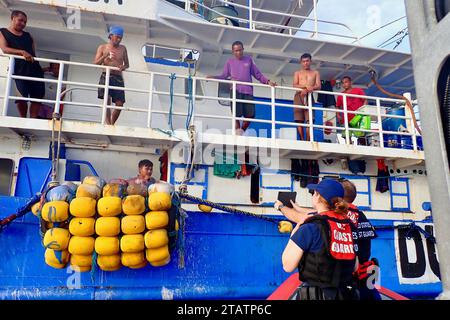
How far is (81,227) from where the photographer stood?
11.9 ft

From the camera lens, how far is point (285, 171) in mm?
5504

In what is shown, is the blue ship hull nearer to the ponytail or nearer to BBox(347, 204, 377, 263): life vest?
BBox(347, 204, 377, 263): life vest

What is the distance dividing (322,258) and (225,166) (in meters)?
3.07

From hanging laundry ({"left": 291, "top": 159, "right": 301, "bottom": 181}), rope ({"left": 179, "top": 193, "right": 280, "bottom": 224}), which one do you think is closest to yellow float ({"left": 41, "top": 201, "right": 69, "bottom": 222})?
rope ({"left": 179, "top": 193, "right": 280, "bottom": 224})

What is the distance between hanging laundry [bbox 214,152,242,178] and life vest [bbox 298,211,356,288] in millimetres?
2901

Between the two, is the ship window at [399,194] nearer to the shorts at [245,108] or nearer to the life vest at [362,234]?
the shorts at [245,108]

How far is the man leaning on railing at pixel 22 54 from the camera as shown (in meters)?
4.94

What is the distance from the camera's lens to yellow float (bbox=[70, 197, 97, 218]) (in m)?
3.63

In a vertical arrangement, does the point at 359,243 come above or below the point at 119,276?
above

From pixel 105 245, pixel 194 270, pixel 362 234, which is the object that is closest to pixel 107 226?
pixel 105 245

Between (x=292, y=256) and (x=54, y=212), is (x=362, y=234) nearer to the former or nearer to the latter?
(x=292, y=256)
